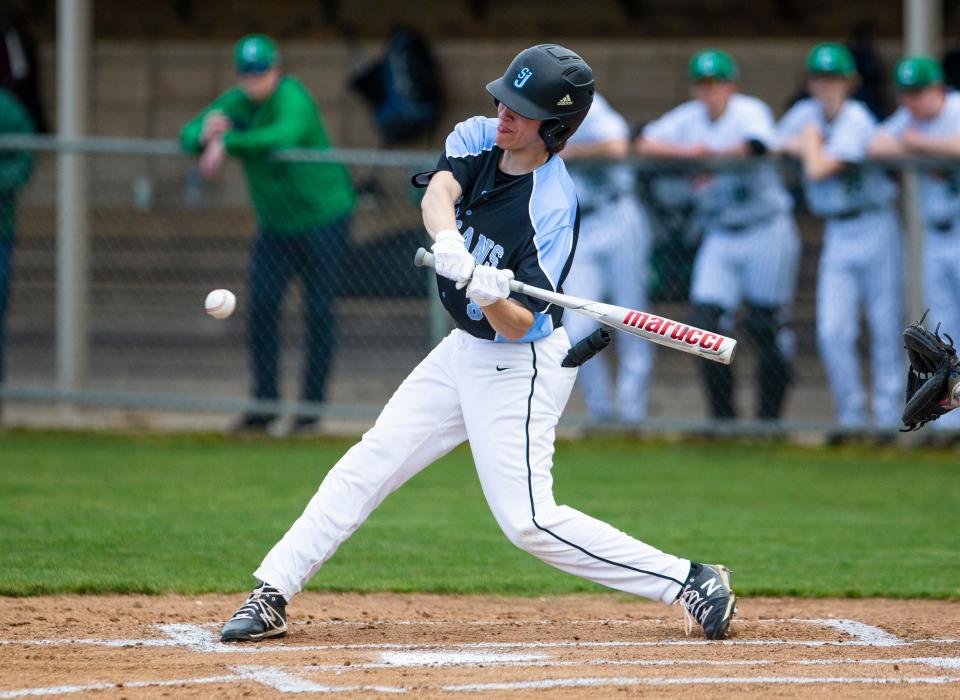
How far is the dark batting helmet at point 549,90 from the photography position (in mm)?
4684

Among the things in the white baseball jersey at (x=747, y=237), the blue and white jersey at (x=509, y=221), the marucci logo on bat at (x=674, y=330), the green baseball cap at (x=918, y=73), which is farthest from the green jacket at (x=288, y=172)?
the marucci logo on bat at (x=674, y=330)

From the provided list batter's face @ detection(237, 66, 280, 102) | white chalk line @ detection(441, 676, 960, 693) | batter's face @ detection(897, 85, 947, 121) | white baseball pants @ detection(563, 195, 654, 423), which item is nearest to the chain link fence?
white baseball pants @ detection(563, 195, 654, 423)

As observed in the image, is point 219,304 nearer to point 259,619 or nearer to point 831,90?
point 259,619

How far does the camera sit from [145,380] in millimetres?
10375

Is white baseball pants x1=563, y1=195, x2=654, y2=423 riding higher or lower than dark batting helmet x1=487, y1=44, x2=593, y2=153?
lower

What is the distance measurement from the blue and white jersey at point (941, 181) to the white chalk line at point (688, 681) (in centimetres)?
507

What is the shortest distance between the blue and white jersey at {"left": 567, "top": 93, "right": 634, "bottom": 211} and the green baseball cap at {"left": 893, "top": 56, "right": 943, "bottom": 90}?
65.1 inches

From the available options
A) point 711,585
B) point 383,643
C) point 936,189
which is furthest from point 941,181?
point 383,643

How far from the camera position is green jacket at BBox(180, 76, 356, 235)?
9.25m

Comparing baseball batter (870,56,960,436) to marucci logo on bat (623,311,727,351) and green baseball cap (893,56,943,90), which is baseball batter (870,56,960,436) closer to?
green baseball cap (893,56,943,90)

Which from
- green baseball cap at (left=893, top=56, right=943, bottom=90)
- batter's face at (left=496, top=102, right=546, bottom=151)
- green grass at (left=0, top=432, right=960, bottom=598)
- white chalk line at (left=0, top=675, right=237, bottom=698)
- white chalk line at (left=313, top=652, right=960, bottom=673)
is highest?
green baseball cap at (left=893, top=56, right=943, bottom=90)

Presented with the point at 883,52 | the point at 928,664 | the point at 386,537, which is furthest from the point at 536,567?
the point at 883,52

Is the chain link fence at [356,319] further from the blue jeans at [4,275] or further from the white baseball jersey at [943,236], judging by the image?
the blue jeans at [4,275]

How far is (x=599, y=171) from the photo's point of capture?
9.30 m
